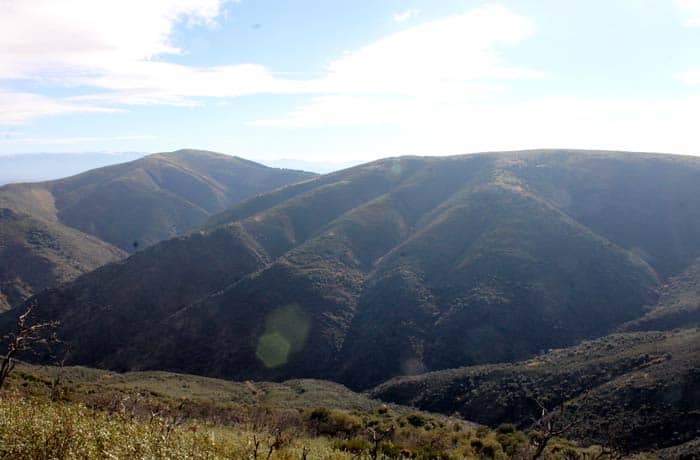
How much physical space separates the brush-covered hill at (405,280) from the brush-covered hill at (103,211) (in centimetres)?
2679

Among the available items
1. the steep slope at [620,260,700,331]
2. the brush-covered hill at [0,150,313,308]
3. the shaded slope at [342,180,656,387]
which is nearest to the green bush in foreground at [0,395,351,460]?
the shaded slope at [342,180,656,387]

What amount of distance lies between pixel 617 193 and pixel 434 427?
70.5 m

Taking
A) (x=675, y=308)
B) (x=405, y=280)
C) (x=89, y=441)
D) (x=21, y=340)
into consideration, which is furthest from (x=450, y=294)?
(x=89, y=441)

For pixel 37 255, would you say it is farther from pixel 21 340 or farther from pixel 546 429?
pixel 546 429

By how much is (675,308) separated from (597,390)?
86.6 feet

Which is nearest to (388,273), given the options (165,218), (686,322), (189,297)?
(189,297)

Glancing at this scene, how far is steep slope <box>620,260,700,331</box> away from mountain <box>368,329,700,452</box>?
5550 millimetres

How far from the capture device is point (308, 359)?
174 ft

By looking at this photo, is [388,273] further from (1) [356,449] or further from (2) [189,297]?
(1) [356,449]

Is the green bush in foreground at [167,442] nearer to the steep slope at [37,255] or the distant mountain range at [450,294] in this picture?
the distant mountain range at [450,294]

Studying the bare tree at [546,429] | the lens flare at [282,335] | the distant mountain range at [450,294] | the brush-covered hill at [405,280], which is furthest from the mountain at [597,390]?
the lens flare at [282,335]

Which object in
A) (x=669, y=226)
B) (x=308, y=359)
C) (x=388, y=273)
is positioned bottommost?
Answer: (x=308, y=359)

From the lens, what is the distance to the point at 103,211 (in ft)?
436

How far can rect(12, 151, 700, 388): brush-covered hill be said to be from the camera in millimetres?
53469
